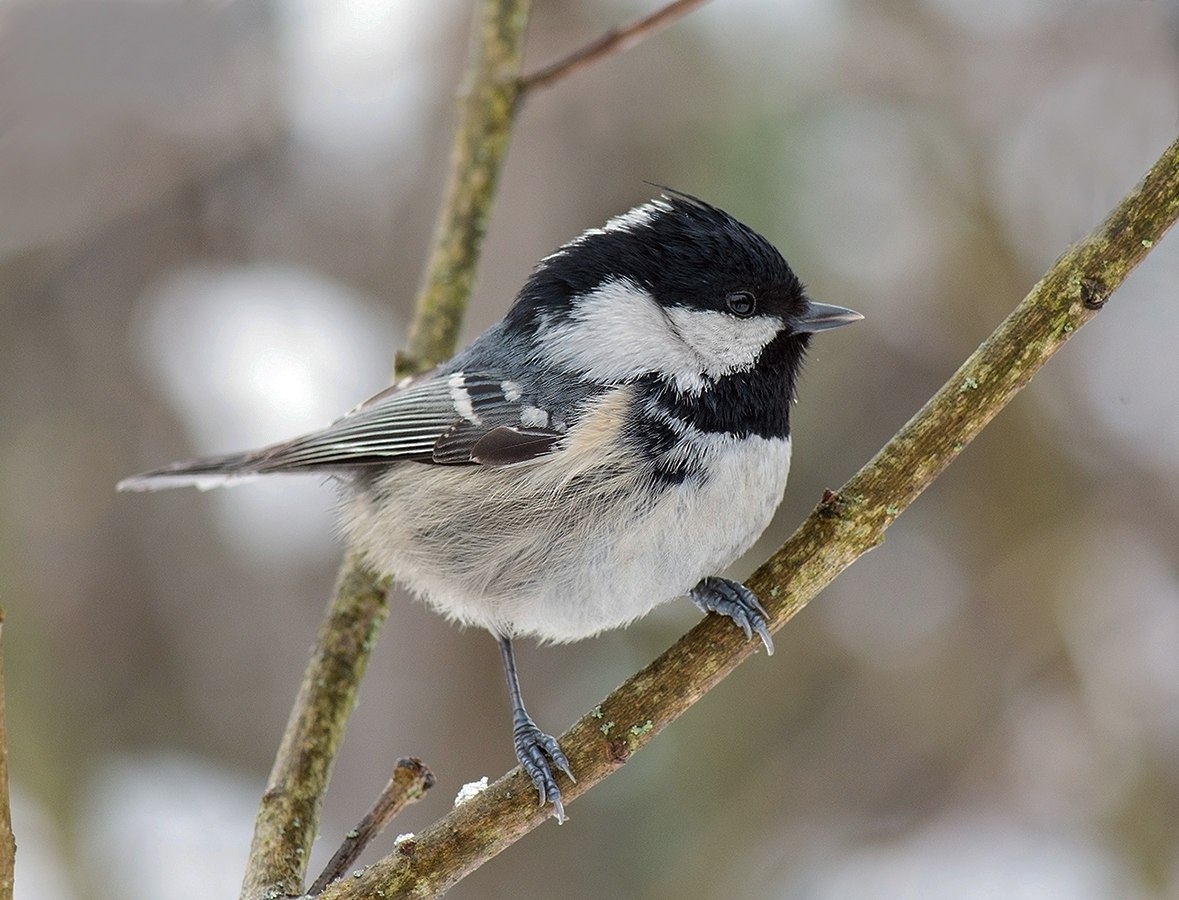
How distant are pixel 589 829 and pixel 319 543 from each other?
1.32 metres

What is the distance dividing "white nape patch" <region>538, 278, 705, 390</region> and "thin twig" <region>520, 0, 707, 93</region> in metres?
0.72

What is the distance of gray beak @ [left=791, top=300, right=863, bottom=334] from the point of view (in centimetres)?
189

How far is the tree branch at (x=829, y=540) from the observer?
1.40 meters

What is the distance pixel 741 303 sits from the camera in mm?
1870

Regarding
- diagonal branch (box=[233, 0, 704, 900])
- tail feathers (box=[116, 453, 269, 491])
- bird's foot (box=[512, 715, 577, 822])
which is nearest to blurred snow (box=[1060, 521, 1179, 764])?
diagonal branch (box=[233, 0, 704, 900])

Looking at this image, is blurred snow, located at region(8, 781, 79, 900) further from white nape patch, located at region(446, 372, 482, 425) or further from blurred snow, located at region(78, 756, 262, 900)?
white nape patch, located at region(446, 372, 482, 425)

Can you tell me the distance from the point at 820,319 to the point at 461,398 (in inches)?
26.3

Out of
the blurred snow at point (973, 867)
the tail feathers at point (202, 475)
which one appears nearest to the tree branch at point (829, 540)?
the tail feathers at point (202, 475)

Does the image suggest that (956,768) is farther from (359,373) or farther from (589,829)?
(359,373)

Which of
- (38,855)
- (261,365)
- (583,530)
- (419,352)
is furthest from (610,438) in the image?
(38,855)

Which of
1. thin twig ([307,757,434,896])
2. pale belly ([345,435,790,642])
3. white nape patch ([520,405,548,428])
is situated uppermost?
white nape patch ([520,405,548,428])

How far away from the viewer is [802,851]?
134 inches

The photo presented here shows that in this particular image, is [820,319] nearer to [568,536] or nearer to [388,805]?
[568,536]

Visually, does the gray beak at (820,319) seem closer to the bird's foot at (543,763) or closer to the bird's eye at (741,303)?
the bird's eye at (741,303)
